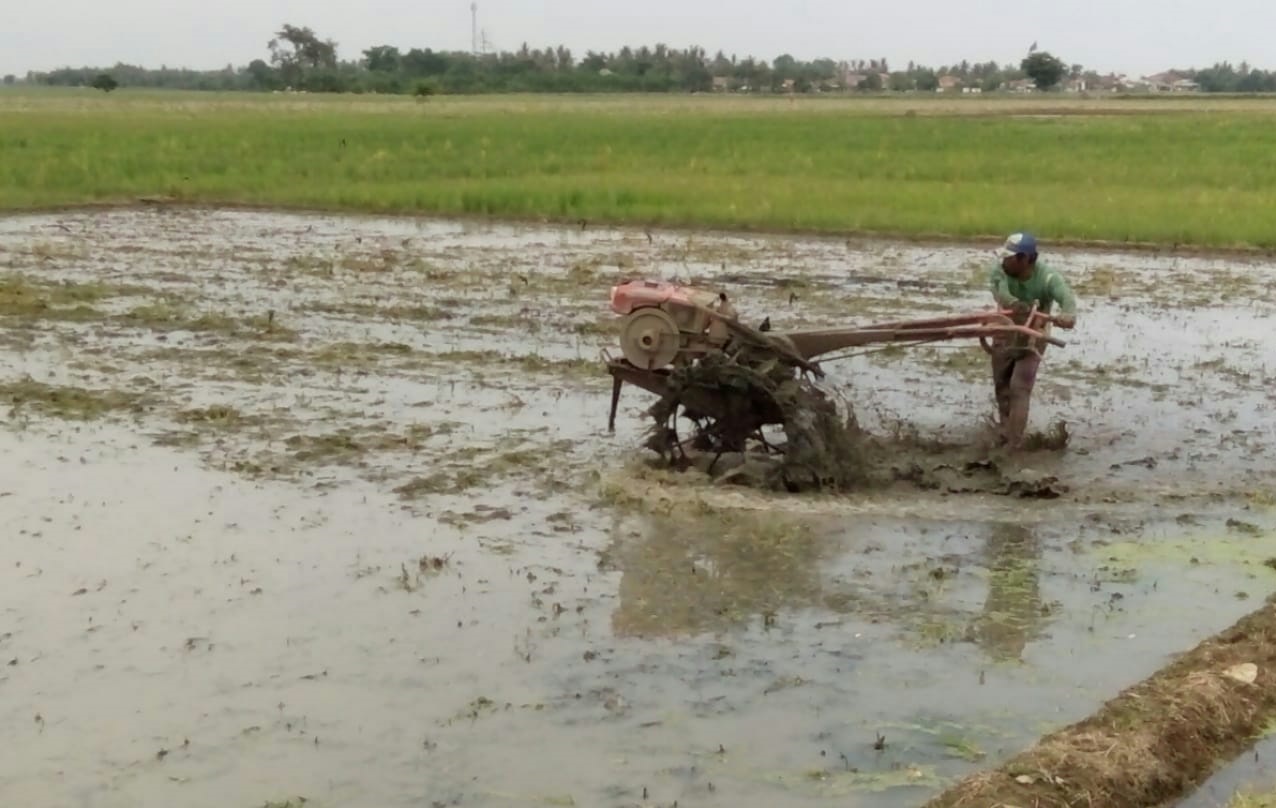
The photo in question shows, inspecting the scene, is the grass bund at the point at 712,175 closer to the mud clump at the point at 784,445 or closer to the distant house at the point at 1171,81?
the mud clump at the point at 784,445

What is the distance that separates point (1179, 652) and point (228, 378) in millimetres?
6311

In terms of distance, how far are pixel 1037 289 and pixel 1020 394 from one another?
54 centimetres

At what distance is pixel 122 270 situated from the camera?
1449 cm

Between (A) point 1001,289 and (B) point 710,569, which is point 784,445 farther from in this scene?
(A) point 1001,289

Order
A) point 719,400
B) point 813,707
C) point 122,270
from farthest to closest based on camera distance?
point 122,270 → point 719,400 → point 813,707

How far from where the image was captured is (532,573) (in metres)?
6.00

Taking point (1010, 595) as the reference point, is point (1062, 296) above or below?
above

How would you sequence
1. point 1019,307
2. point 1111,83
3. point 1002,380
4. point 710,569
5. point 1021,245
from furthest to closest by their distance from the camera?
point 1111,83 < point 1002,380 < point 1019,307 < point 1021,245 < point 710,569

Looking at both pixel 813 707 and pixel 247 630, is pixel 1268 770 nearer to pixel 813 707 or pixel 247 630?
pixel 813 707

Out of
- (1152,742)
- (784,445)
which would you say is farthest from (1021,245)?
(1152,742)

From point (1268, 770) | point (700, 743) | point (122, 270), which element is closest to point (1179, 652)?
point (1268, 770)

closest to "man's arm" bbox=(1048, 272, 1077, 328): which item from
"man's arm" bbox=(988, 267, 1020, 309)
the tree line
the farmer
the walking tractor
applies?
the farmer

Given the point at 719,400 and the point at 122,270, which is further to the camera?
the point at 122,270

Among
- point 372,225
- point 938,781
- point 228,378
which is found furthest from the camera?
point 372,225
